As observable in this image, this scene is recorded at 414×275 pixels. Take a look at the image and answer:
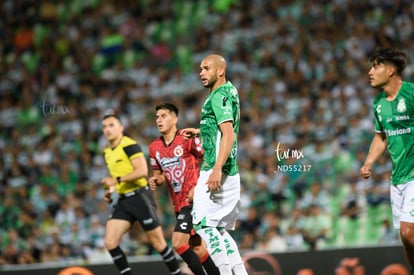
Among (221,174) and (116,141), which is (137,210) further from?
(221,174)

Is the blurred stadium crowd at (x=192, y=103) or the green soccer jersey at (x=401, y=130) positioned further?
the blurred stadium crowd at (x=192, y=103)

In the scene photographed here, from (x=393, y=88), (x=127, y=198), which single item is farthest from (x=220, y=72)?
(x=127, y=198)

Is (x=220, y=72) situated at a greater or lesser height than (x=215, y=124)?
greater

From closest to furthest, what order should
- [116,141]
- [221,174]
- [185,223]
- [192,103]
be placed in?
[221,174]
[185,223]
[116,141]
[192,103]

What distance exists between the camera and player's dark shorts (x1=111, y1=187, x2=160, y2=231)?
9203 millimetres

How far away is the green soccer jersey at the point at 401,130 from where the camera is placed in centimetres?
728

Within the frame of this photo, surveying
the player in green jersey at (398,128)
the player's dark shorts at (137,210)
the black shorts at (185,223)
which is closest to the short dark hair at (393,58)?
the player in green jersey at (398,128)

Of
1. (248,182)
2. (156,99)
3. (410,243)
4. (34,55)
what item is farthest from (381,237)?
(34,55)

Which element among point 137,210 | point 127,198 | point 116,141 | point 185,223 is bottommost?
point 185,223

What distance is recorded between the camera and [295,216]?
36.4 feet

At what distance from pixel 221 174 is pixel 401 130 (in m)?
1.79

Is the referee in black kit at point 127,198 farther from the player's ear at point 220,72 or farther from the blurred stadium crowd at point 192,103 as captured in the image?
the player's ear at point 220,72

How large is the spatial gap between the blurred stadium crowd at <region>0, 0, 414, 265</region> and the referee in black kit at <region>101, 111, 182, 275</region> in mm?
1835

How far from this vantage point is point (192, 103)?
13844mm
